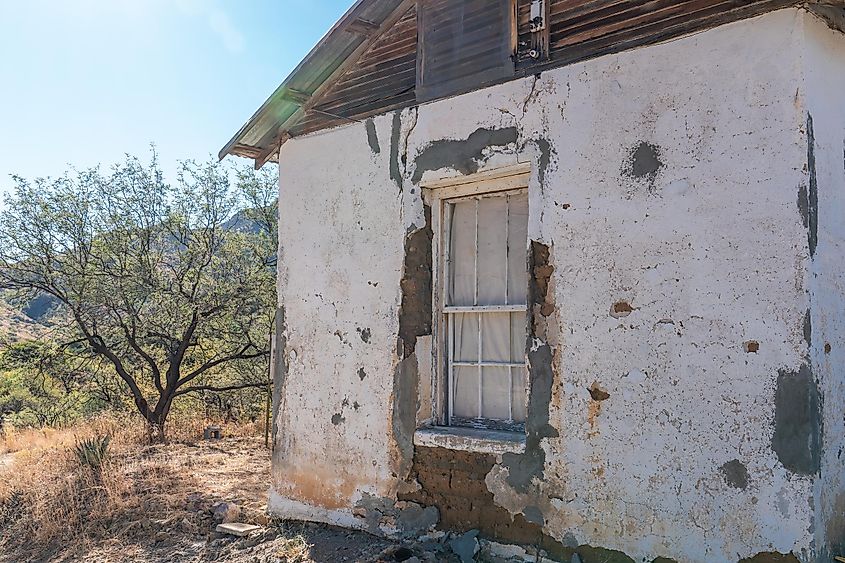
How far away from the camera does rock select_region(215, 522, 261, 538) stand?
6312 millimetres

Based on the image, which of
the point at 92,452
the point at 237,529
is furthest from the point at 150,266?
the point at 237,529

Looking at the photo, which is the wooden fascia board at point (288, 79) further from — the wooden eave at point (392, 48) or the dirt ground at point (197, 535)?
the dirt ground at point (197, 535)

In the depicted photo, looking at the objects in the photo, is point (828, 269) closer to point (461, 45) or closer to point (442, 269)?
point (442, 269)

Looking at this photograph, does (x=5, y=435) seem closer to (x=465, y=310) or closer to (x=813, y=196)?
(x=465, y=310)

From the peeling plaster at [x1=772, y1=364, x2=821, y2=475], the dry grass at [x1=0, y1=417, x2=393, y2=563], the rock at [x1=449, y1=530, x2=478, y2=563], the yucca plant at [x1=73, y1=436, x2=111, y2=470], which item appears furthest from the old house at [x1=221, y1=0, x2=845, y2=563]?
the yucca plant at [x1=73, y1=436, x2=111, y2=470]

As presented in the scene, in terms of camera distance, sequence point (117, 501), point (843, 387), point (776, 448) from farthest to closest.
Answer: point (117, 501) → point (843, 387) → point (776, 448)

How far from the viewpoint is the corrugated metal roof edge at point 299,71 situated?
6113 millimetres

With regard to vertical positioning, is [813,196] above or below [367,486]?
above

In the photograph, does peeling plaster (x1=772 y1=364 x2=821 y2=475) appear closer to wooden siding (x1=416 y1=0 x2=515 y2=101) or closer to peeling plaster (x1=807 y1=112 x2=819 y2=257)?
peeling plaster (x1=807 y1=112 x2=819 y2=257)

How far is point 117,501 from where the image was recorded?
716 cm

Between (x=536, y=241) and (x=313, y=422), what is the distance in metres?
2.82

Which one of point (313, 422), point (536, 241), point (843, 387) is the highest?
point (536, 241)

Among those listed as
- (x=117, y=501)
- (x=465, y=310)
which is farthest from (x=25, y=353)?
(x=465, y=310)

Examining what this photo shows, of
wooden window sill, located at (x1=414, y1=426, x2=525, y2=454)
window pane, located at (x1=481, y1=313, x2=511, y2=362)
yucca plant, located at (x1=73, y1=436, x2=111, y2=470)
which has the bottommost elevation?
yucca plant, located at (x1=73, y1=436, x2=111, y2=470)
